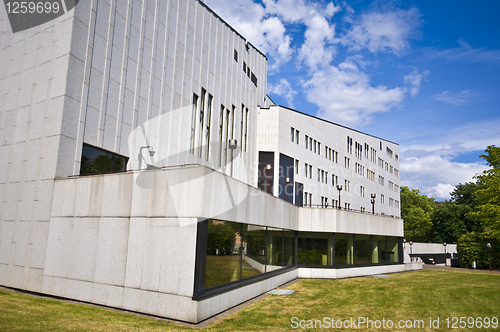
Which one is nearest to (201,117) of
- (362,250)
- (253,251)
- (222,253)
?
(253,251)

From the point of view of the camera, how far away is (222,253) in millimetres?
14312

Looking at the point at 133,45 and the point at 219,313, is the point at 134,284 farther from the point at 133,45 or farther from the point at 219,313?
the point at 133,45

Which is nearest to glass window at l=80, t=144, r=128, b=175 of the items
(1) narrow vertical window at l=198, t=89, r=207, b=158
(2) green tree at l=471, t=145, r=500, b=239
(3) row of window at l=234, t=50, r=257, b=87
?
(1) narrow vertical window at l=198, t=89, r=207, b=158

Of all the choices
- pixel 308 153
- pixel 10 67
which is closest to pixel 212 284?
pixel 10 67

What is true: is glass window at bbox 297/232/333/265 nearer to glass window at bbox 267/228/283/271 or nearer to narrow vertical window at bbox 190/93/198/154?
glass window at bbox 267/228/283/271

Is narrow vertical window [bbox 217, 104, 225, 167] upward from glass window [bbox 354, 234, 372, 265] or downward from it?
upward

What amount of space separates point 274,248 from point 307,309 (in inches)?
262

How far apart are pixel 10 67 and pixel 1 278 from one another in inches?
445

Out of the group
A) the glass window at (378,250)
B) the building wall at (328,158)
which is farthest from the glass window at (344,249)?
the building wall at (328,158)

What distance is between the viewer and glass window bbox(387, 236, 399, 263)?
33.7 metres

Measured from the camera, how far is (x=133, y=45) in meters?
20.4

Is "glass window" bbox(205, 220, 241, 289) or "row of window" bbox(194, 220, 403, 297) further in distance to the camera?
"glass window" bbox(205, 220, 241, 289)

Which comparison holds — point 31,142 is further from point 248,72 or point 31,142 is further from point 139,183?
point 248,72

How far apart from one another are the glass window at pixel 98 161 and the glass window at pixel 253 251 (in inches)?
314
